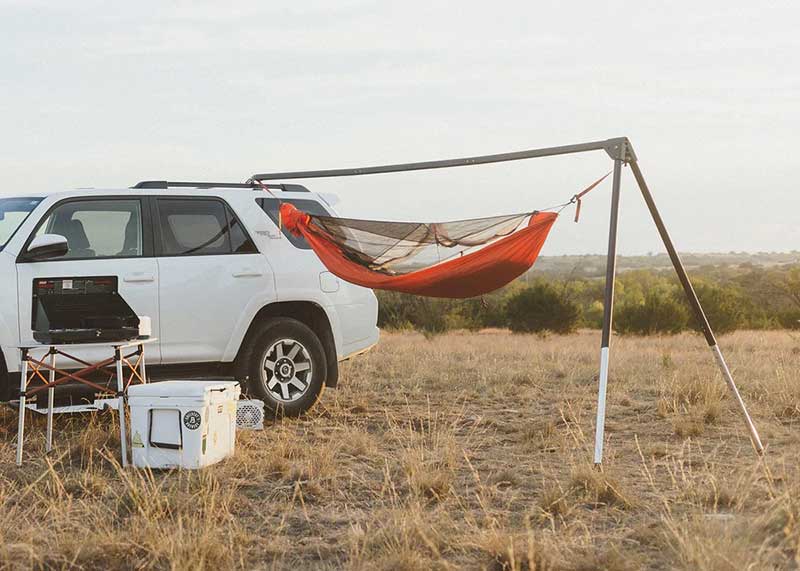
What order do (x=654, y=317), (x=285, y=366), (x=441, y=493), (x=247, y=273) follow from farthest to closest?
(x=654, y=317), (x=285, y=366), (x=247, y=273), (x=441, y=493)

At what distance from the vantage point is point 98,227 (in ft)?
27.2

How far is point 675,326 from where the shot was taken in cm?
2538

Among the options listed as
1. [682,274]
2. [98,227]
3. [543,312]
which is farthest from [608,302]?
[543,312]

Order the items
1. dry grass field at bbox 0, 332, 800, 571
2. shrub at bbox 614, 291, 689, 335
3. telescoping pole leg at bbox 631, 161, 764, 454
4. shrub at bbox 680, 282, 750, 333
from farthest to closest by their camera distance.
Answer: shrub at bbox 614, 291, 689, 335, shrub at bbox 680, 282, 750, 333, telescoping pole leg at bbox 631, 161, 764, 454, dry grass field at bbox 0, 332, 800, 571

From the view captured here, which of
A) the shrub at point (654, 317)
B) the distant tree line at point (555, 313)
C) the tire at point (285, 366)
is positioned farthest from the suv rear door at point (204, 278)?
the shrub at point (654, 317)

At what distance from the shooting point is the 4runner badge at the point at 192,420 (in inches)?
258

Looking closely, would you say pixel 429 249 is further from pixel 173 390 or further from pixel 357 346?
pixel 173 390

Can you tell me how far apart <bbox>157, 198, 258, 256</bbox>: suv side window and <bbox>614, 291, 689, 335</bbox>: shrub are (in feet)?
58.7

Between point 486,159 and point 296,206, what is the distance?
230 cm

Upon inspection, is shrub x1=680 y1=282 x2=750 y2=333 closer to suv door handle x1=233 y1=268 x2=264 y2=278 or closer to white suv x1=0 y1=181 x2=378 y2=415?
white suv x1=0 y1=181 x2=378 y2=415

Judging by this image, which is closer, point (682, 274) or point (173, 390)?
point (173, 390)

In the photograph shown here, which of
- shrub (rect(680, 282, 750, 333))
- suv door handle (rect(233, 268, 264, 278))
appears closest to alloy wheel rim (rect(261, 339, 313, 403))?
suv door handle (rect(233, 268, 264, 278))

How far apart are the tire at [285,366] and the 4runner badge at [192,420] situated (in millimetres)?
1901

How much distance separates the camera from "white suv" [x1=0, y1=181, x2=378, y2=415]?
25.7ft
